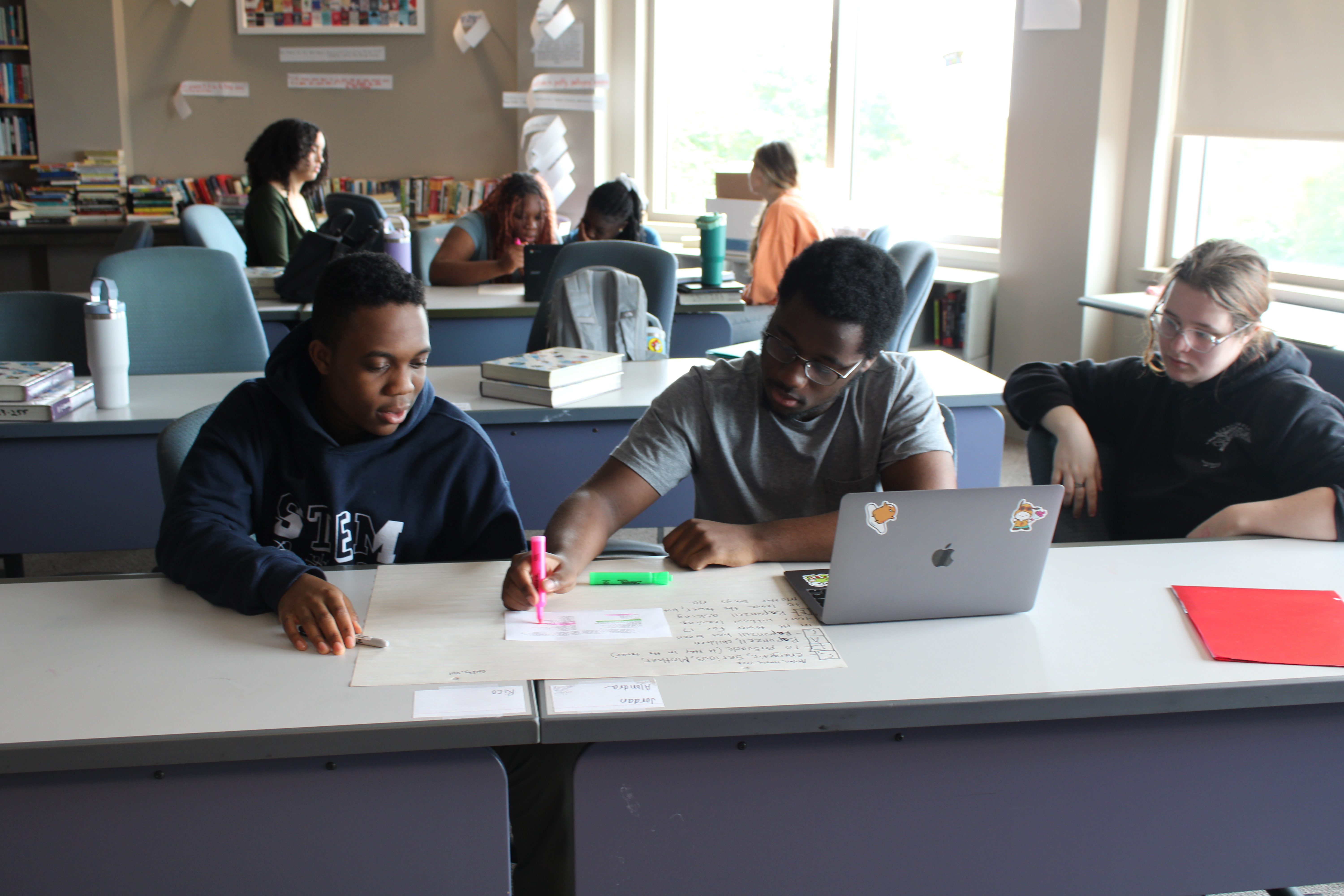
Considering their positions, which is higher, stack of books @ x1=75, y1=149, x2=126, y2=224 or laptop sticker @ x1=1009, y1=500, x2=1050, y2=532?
stack of books @ x1=75, y1=149, x2=126, y2=224

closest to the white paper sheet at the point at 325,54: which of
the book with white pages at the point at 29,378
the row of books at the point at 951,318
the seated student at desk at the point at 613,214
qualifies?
the seated student at desk at the point at 613,214

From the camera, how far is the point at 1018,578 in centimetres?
127

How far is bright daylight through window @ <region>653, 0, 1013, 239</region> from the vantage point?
5.24m

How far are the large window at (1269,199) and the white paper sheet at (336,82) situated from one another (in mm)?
4665

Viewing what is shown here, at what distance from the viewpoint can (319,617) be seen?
120 centimetres

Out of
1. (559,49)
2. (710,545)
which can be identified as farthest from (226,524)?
(559,49)

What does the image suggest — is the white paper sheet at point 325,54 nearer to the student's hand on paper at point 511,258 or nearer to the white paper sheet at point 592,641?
the student's hand on paper at point 511,258

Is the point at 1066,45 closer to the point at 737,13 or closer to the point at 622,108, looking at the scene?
the point at 737,13

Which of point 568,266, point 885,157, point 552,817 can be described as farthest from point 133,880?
point 885,157

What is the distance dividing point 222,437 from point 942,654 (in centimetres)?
104

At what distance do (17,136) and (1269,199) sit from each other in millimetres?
6680

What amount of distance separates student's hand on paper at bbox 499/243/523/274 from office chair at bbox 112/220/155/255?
1278 mm

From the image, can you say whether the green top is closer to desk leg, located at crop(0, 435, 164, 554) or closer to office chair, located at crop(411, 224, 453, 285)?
office chair, located at crop(411, 224, 453, 285)

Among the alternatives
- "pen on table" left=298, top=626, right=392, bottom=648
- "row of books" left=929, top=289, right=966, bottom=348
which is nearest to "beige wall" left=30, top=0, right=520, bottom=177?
"row of books" left=929, top=289, right=966, bottom=348
